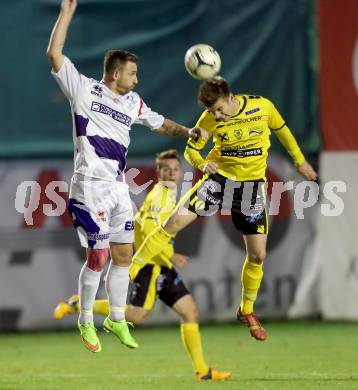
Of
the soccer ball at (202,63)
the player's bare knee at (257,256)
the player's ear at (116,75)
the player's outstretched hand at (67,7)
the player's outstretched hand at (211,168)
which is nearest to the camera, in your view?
the player's outstretched hand at (67,7)

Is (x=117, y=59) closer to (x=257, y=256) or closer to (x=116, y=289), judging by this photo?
(x=116, y=289)

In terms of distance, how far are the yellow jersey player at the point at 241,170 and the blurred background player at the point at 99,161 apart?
2.28 feet

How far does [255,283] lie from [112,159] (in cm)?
191

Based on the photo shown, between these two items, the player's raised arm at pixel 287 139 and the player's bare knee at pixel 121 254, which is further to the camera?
the player's raised arm at pixel 287 139

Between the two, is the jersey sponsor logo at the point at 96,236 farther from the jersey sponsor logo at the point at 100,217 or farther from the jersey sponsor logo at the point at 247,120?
the jersey sponsor logo at the point at 247,120

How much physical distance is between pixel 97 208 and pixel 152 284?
194 centimetres

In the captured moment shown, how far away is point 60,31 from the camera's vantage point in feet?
25.1

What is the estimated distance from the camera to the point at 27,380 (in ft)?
31.8

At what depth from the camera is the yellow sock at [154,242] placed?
950cm

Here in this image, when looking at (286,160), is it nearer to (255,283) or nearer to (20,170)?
(20,170)

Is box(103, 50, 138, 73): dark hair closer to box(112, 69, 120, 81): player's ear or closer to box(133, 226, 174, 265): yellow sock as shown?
box(112, 69, 120, 81): player's ear

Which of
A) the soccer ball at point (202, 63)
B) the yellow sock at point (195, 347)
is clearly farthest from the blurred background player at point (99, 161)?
the yellow sock at point (195, 347)

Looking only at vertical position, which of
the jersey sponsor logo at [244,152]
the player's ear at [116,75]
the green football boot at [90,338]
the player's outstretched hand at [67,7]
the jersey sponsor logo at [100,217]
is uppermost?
the player's outstretched hand at [67,7]

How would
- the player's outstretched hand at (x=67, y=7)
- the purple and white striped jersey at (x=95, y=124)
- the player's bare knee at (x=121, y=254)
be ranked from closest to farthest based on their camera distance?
the player's outstretched hand at (x=67, y=7) → the purple and white striped jersey at (x=95, y=124) → the player's bare knee at (x=121, y=254)
